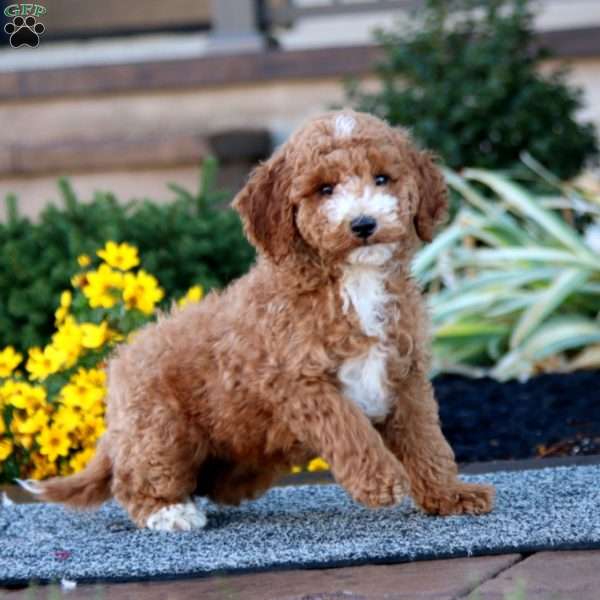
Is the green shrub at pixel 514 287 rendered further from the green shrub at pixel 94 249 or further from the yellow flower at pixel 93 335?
the yellow flower at pixel 93 335

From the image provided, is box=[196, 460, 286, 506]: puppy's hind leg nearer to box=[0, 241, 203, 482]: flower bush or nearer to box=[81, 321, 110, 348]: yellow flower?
box=[0, 241, 203, 482]: flower bush

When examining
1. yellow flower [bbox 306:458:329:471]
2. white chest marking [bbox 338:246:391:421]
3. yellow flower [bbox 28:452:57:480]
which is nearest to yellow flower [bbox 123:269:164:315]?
yellow flower [bbox 28:452:57:480]

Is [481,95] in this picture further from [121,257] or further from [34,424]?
[34,424]

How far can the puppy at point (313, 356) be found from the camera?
361cm

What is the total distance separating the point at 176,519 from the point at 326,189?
1087 millimetres

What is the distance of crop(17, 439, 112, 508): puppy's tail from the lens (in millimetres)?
4145

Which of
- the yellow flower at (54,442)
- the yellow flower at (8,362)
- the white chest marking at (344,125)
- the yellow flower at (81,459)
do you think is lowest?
the yellow flower at (81,459)

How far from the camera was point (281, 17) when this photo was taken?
31.6 ft

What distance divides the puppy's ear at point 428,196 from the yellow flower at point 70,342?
70.5 inches

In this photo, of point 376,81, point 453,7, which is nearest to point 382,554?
point 453,7

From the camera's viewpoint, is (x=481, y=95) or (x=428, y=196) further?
(x=481, y=95)

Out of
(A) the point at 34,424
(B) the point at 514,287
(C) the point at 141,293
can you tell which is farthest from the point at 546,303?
(A) the point at 34,424

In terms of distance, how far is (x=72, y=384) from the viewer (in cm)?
509

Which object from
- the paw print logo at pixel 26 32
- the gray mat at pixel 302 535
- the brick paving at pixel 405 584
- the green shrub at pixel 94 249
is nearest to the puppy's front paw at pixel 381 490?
the gray mat at pixel 302 535
